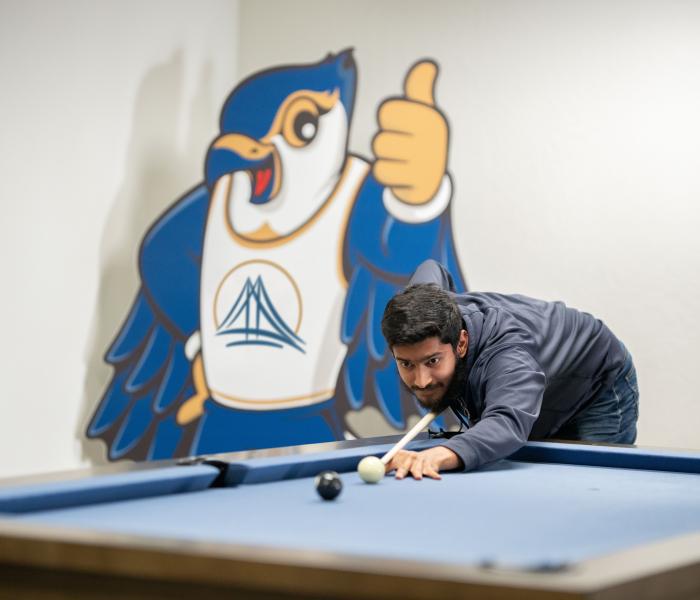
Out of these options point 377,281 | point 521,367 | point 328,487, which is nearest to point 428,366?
point 521,367

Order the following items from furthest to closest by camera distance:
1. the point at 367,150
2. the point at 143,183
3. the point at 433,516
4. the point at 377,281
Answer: the point at 143,183, the point at 367,150, the point at 377,281, the point at 433,516

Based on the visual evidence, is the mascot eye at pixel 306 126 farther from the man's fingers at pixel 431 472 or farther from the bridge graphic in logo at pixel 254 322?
the man's fingers at pixel 431 472

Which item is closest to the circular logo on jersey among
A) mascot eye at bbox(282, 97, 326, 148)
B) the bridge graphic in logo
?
the bridge graphic in logo

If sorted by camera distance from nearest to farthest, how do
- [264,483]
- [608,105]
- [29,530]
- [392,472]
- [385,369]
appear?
[29,530], [264,483], [392,472], [608,105], [385,369]

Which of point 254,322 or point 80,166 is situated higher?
point 80,166

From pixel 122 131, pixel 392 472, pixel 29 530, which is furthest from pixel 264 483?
pixel 122 131

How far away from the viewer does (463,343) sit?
2.94 metres

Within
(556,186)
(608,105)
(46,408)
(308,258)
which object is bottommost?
(46,408)

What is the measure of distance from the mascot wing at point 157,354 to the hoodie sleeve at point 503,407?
2.54 meters

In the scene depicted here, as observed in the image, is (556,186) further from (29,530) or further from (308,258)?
(29,530)

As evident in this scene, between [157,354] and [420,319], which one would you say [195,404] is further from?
[420,319]

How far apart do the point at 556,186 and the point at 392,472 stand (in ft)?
7.82

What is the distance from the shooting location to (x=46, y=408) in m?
4.86

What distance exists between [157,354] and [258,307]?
541mm
